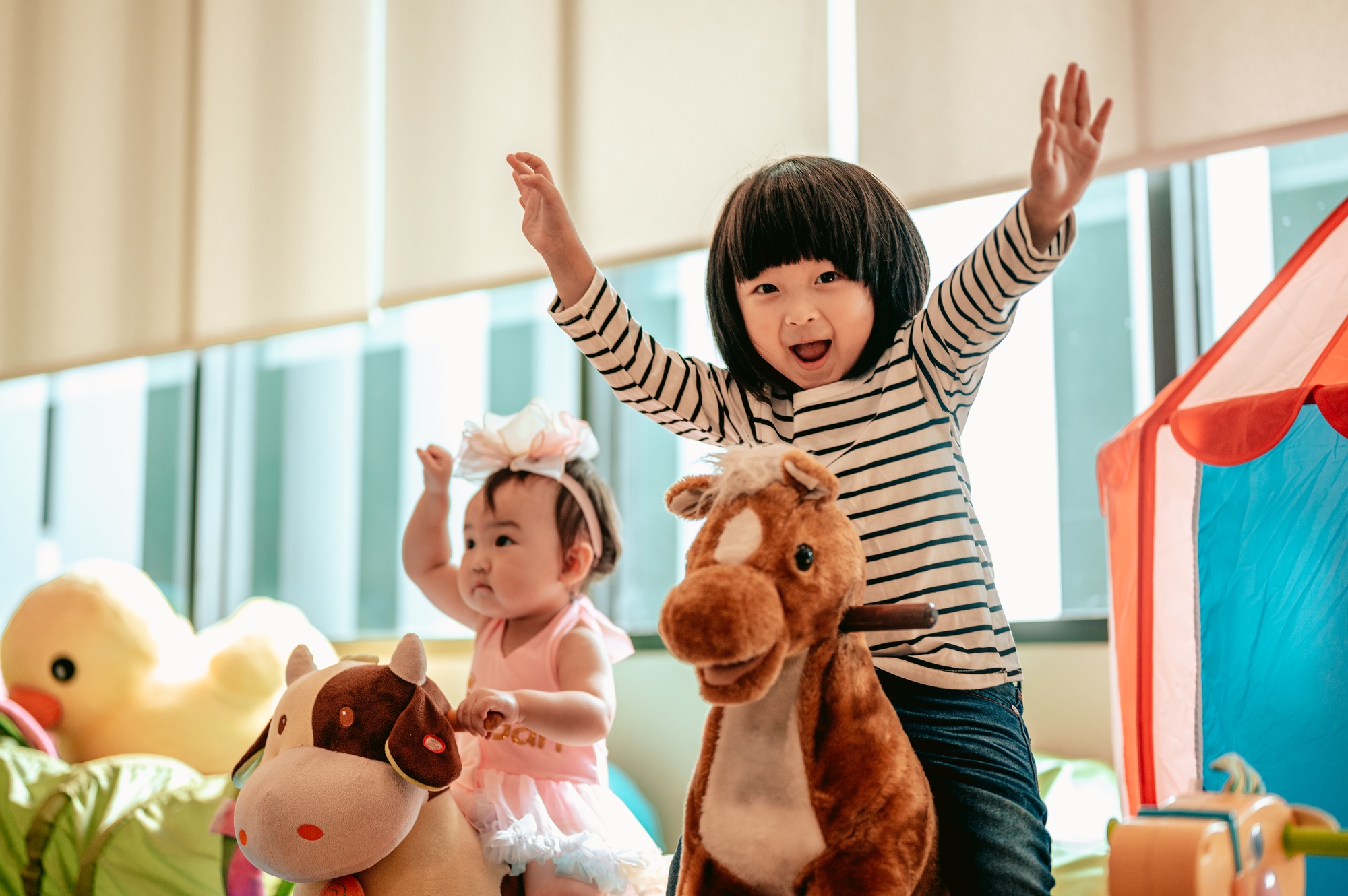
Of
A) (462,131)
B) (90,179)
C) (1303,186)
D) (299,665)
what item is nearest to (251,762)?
(299,665)

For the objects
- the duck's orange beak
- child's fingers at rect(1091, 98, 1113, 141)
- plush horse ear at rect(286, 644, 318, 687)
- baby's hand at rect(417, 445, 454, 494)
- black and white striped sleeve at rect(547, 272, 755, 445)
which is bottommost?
the duck's orange beak

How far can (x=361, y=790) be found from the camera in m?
1.00

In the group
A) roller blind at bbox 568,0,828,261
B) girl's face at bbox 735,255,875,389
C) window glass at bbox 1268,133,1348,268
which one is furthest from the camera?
roller blind at bbox 568,0,828,261

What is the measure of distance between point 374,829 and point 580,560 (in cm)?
48

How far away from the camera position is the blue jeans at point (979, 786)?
77cm

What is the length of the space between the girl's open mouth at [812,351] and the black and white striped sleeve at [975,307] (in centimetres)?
7

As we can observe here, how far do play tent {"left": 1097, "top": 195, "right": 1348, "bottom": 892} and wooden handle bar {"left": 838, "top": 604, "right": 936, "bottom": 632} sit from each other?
51 centimetres

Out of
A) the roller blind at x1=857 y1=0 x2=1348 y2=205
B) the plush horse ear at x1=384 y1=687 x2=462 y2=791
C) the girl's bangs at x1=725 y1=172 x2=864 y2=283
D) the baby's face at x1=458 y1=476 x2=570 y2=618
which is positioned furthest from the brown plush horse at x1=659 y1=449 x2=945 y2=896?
the roller blind at x1=857 y1=0 x2=1348 y2=205

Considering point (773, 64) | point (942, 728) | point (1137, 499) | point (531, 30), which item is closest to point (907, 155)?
point (773, 64)

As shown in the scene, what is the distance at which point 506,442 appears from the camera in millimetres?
1423

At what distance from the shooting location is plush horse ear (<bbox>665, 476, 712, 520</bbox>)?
0.77 m

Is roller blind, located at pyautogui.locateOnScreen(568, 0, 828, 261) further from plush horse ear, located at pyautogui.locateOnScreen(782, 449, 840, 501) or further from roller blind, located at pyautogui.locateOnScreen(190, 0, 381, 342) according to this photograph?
plush horse ear, located at pyautogui.locateOnScreen(782, 449, 840, 501)

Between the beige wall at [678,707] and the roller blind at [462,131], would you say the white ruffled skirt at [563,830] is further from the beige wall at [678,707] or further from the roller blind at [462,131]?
the roller blind at [462,131]

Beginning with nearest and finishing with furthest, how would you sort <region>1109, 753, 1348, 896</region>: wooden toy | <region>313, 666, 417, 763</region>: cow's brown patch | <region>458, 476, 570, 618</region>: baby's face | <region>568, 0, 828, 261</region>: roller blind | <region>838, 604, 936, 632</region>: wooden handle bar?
<region>1109, 753, 1348, 896</region>: wooden toy, <region>838, 604, 936, 632</region>: wooden handle bar, <region>313, 666, 417, 763</region>: cow's brown patch, <region>458, 476, 570, 618</region>: baby's face, <region>568, 0, 828, 261</region>: roller blind
